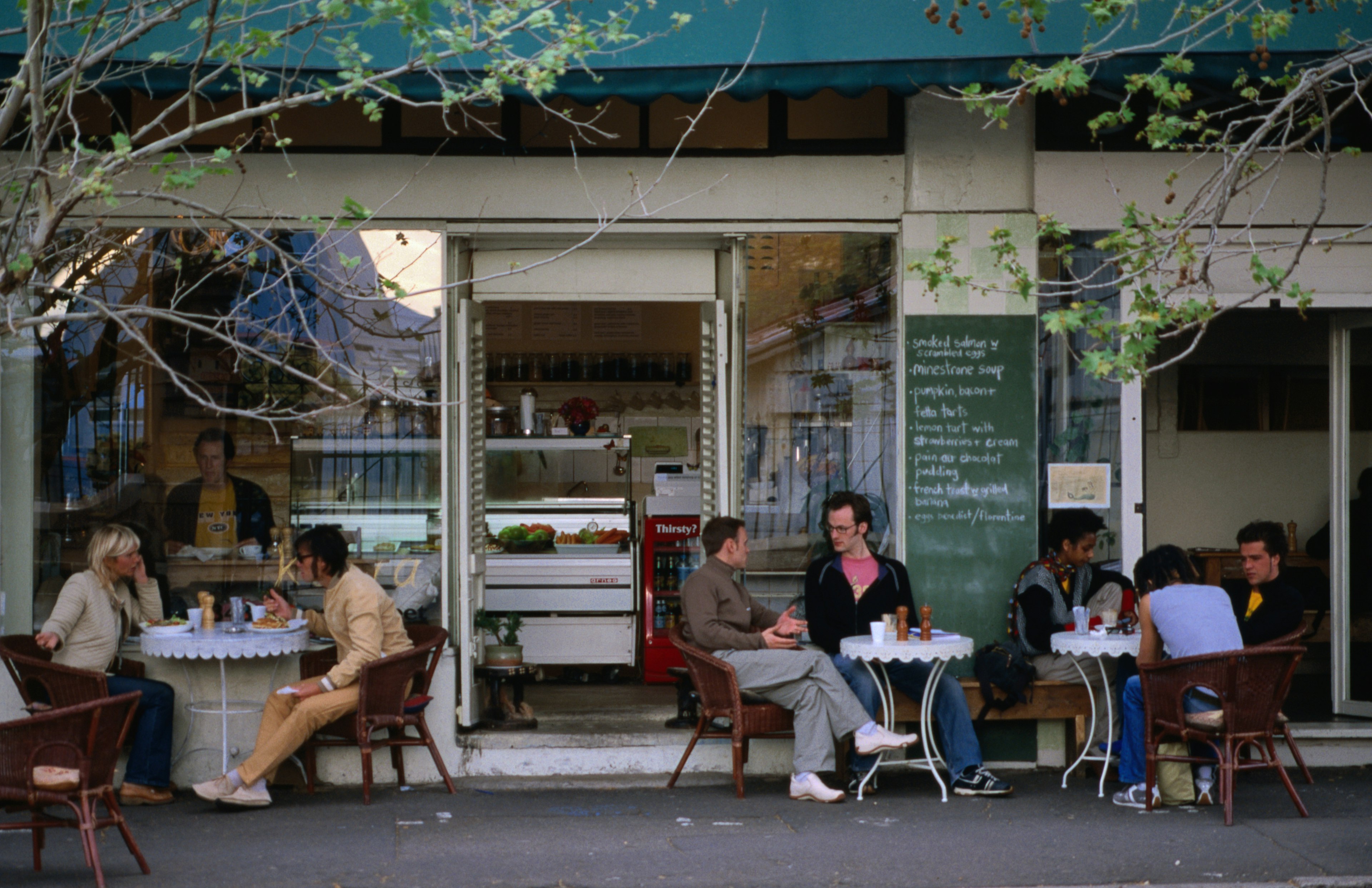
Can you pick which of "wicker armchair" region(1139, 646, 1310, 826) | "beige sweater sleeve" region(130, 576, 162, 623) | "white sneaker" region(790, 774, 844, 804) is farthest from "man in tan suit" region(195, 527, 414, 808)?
"wicker armchair" region(1139, 646, 1310, 826)

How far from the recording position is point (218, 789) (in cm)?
629

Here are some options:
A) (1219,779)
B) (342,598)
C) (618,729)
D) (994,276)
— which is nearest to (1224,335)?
(994,276)

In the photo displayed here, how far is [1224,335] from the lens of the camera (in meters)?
10.9

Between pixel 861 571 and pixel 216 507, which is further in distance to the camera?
pixel 216 507

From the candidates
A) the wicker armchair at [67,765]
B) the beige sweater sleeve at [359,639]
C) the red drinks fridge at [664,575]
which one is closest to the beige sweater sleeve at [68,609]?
the beige sweater sleeve at [359,639]

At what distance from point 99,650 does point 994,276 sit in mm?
5024

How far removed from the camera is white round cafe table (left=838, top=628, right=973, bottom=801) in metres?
6.39

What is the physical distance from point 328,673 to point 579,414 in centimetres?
355

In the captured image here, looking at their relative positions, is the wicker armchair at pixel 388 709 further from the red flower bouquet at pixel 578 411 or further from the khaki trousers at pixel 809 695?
the red flower bouquet at pixel 578 411

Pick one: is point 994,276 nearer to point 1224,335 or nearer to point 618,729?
point 618,729

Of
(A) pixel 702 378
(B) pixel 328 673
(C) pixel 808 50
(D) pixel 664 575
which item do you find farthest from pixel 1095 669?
(B) pixel 328 673

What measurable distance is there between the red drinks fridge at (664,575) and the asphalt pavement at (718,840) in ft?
6.73

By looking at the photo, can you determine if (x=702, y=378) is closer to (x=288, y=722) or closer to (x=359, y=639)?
(x=359, y=639)

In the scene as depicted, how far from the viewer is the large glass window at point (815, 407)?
7.49 m
